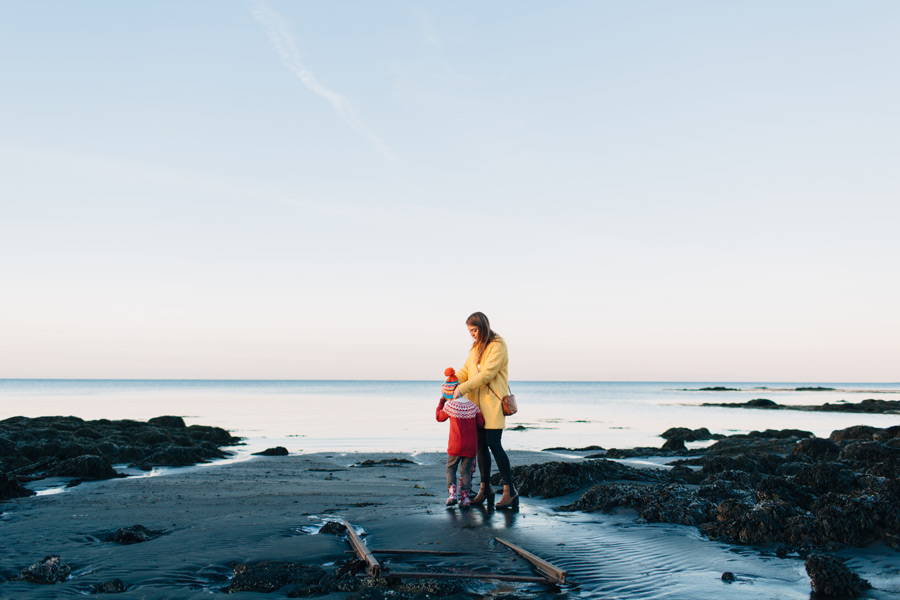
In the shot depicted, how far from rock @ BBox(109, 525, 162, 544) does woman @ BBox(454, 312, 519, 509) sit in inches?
147

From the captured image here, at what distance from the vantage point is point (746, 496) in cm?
778

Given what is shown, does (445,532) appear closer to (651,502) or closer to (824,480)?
(651,502)

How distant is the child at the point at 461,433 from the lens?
7.87 m

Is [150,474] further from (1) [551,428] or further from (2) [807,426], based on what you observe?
(2) [807,426]

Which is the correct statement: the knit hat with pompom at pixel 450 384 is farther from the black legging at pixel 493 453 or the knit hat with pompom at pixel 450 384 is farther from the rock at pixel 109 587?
the rock at pixel 109 587

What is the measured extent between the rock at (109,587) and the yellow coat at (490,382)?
14.0 feet

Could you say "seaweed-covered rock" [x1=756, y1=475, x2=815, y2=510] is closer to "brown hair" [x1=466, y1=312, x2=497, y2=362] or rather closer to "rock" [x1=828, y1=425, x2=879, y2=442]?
"brown hair" [x1=466, y1=312, x2=497, y2=362]

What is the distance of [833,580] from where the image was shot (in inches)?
170

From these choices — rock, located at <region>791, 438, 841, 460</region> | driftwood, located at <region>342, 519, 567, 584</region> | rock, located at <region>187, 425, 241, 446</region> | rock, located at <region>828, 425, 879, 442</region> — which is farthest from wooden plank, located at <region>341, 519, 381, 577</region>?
rock, located at <region>828, 425, 879, 442</region>

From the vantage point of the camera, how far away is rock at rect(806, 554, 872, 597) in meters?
4.30

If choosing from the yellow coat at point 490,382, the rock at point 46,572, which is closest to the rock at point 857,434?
the yellow coat at point 490,382

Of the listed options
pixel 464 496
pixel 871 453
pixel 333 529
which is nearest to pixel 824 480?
pixel 871 453

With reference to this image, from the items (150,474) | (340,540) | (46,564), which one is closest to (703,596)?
(340,540)

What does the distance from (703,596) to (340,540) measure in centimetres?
330
